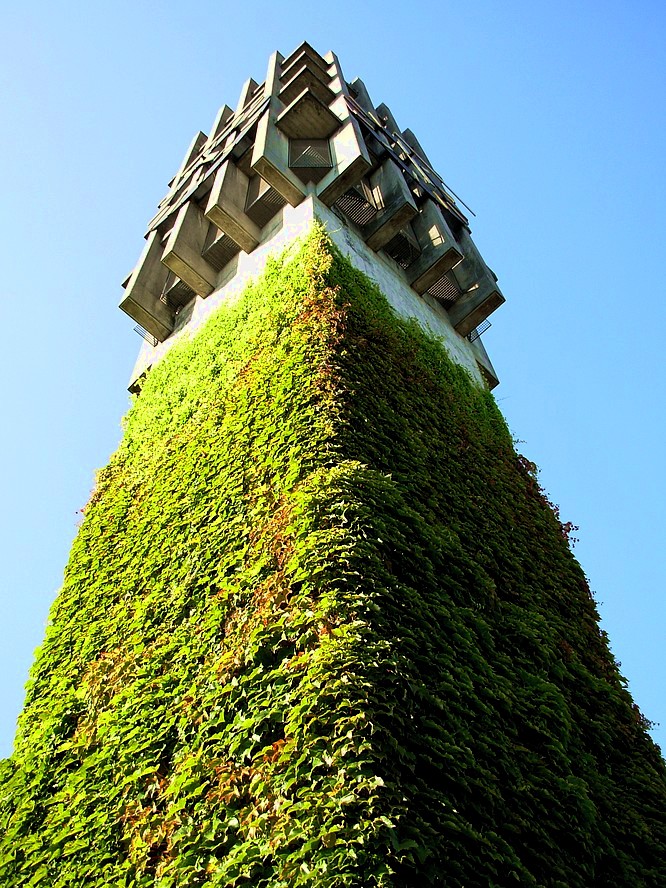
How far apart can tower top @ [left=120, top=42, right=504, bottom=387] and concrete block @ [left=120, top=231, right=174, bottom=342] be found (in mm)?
16

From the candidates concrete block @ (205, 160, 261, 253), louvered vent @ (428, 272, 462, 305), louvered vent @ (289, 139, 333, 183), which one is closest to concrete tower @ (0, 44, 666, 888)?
concrete block @ (205, 160, 261, 253)

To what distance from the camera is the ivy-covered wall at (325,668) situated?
373 cm

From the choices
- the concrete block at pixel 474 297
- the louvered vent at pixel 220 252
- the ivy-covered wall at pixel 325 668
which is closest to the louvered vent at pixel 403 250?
the concrete block at pixel 474 297

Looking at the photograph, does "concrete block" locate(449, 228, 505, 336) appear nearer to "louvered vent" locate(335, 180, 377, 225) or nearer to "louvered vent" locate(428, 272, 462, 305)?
"louvered vent" locate(428, 272, 462, 305)

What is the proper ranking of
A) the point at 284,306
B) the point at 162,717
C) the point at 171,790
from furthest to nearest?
the point at 284,306
the point at 162,717
the point at 171,790

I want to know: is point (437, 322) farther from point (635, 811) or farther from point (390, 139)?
point (635, 811)

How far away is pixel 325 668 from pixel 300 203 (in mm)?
7412

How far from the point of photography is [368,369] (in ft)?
22.9

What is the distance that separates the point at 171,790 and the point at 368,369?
3.93m

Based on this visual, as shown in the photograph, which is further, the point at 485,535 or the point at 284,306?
the point at 284,306

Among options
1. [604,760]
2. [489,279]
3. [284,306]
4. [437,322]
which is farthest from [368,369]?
[489,279]

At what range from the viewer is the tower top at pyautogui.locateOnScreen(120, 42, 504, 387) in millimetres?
10438

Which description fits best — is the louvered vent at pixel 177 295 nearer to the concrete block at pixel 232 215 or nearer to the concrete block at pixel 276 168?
the concrete block at pixel 232 215

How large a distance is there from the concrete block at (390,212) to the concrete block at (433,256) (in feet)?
2.17
